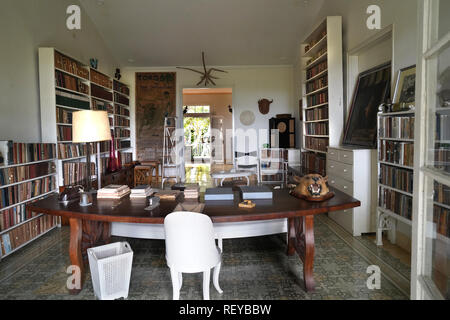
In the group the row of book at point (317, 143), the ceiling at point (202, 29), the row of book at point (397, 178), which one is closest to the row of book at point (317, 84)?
the row of book at point (317, 143)

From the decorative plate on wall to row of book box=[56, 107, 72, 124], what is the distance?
191 inches

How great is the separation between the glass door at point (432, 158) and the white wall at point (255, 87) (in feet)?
23.7

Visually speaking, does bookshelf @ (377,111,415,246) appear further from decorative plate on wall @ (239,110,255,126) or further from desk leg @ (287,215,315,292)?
decorative plate on wall @ (239,110,255,126)

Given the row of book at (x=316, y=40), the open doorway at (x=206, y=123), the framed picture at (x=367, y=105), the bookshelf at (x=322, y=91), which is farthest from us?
the open doorway at (x=206, y=123)

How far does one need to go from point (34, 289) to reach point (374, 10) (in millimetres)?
4786

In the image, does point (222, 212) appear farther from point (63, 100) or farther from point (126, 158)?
point (126, 158)

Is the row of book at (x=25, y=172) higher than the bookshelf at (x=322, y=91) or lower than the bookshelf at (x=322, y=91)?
lower

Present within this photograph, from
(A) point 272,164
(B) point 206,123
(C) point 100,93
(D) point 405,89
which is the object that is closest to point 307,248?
(D) point 405,89

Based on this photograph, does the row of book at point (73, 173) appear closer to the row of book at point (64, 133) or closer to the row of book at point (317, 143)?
the row of book at point (64, 133)

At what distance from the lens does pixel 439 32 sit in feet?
4.09

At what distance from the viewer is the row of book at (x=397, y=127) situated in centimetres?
293

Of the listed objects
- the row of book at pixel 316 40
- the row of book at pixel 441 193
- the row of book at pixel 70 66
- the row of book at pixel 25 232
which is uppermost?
the row of book at pixel 316 40

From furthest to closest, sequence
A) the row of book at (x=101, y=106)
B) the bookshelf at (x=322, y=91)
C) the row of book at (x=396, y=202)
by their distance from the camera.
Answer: the row of book at (x=101, y=106), the bookshelf at (x=322, y=91), the row of book at (x=396, y=202)
